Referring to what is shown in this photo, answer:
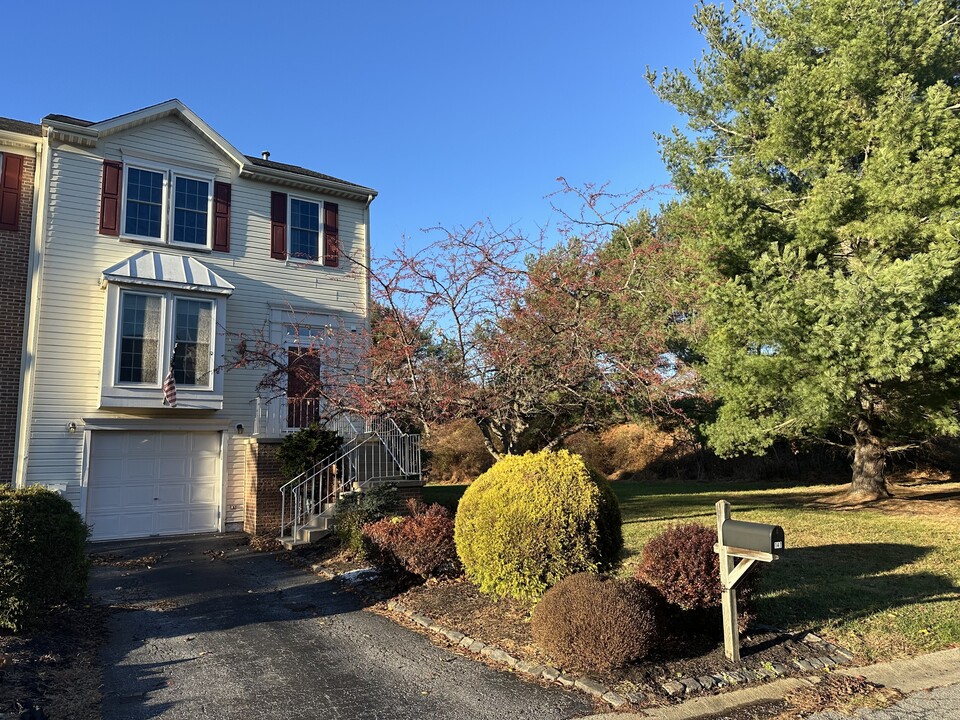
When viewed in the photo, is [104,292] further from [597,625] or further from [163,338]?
[597,625]

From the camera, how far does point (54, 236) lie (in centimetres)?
1305

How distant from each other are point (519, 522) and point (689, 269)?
7.57m

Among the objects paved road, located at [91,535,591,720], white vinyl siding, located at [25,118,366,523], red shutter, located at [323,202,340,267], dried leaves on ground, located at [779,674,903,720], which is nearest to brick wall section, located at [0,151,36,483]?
white vinyl siding, located at [25,118,366,523]

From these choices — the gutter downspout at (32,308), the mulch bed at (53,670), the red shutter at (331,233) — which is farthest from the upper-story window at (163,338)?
the mulch bed at (53,670)

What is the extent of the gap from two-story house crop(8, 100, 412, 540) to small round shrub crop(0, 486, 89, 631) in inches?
237

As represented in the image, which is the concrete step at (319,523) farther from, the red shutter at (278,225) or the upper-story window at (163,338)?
the red shutter at (278,225)

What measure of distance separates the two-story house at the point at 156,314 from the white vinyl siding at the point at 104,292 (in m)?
0.03

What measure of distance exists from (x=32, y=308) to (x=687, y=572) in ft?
43.1

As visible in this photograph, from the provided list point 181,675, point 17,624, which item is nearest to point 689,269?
point 181,675

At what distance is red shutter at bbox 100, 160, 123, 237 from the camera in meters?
13.7

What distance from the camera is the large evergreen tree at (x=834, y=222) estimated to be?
1073 cm

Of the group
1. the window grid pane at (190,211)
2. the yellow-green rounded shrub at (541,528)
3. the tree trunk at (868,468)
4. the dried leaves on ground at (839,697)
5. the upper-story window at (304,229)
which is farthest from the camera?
the tree trunk at (868,468)

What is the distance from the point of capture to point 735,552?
17.5ft

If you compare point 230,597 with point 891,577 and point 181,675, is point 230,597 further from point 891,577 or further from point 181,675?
point 891,577
